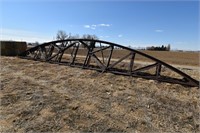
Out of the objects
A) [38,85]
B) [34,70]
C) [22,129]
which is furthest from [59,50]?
[22,129]

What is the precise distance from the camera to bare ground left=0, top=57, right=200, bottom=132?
5660 millimetres

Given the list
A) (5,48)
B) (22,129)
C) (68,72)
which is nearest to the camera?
(22,129)

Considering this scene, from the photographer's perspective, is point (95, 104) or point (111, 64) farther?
point (111, 64)

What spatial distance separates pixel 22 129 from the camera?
5.38 meters

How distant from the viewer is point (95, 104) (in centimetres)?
695

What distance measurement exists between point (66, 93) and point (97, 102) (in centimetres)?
145

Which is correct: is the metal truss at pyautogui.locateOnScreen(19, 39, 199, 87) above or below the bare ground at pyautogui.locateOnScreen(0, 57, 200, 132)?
above

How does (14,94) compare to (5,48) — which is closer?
(14,94)

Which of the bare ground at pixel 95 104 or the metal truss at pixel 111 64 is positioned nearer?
the bare ground at pixel 95 104

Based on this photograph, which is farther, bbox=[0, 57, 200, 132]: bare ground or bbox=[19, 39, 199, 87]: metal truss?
bbox=[19, 39, 199, 87]: metal truss

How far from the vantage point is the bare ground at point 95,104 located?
566 cm

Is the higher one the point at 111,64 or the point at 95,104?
the point at 111,64

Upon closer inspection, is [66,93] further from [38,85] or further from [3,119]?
[3,119]

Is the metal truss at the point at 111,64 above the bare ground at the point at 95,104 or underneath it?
above
